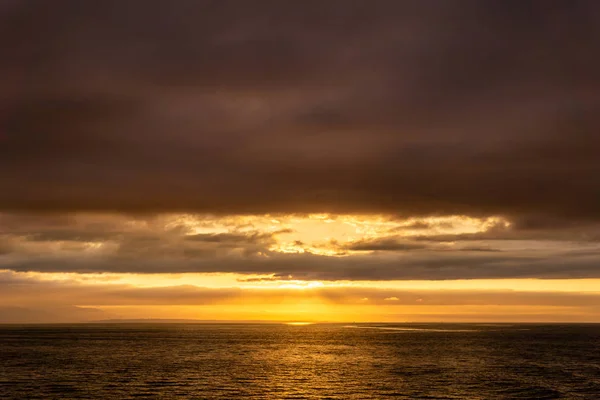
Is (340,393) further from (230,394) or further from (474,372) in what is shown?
(474,372)

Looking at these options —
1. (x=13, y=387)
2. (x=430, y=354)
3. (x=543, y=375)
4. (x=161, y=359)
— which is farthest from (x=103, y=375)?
(x=430, y=354)

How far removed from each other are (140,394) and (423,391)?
126 feet

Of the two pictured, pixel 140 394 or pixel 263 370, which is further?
pixel 263 370

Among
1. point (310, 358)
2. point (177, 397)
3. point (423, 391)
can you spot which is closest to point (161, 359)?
point (310, 358)

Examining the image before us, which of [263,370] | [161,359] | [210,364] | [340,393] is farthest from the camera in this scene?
[161,359]

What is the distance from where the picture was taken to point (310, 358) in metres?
154

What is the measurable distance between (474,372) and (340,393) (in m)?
37.6

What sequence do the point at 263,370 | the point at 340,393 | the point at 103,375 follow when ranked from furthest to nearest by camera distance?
1. the point at 263,370
2. the point at 103,375
3. the point at 340,393

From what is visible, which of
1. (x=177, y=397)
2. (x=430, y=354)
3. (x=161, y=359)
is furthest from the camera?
(x=430, y=354)

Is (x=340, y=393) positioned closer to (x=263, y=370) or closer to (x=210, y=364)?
(x=263, y=370)

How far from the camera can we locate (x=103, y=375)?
367ft

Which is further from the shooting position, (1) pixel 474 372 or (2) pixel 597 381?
(1) pixel 474 372

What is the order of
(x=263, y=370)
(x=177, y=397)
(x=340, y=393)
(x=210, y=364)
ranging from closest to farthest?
(x=177, y=397) < (x=340, y=393) < (x=263, y=370) < (x=210, y=364)

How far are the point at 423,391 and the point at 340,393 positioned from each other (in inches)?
455
